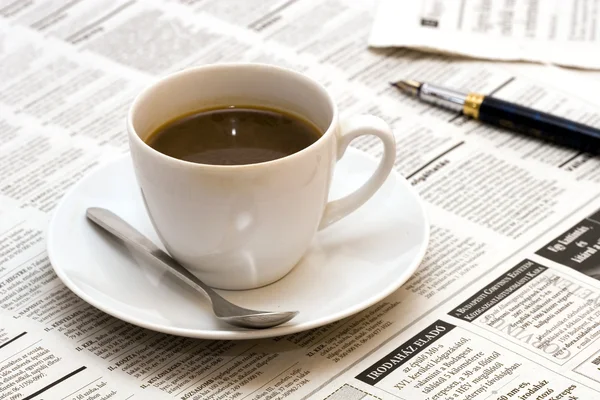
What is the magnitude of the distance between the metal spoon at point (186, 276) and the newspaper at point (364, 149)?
0.10 ft

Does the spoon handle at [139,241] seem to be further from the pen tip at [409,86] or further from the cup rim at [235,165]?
the pen tip at [409,86]

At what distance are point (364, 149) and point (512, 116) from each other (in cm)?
14

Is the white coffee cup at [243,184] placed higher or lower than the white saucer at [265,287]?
higher

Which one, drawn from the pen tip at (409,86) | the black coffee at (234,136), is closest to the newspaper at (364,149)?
the pen tip at (409,86)

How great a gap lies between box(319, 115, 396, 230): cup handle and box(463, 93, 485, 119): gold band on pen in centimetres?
24

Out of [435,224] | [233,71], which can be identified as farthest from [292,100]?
[435,224]

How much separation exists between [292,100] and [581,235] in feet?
0.80

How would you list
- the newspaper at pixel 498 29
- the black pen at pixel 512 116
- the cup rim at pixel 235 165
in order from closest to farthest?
the cup rim at pixel 235 165 < the black pen at pixel 512 116 < the newspaper at pixel 498 29

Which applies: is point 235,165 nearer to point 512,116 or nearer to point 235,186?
point 235,186

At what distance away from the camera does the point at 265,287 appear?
21.9 inches

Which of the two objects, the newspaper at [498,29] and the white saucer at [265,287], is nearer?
the white saucer at [265,287]

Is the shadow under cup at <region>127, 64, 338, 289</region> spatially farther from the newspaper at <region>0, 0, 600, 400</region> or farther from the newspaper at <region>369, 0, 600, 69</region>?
the newspaper at <region>369, 0, 600, 69</region>

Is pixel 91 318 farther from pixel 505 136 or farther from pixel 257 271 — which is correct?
pixel 505 136

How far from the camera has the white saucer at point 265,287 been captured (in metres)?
0.52
